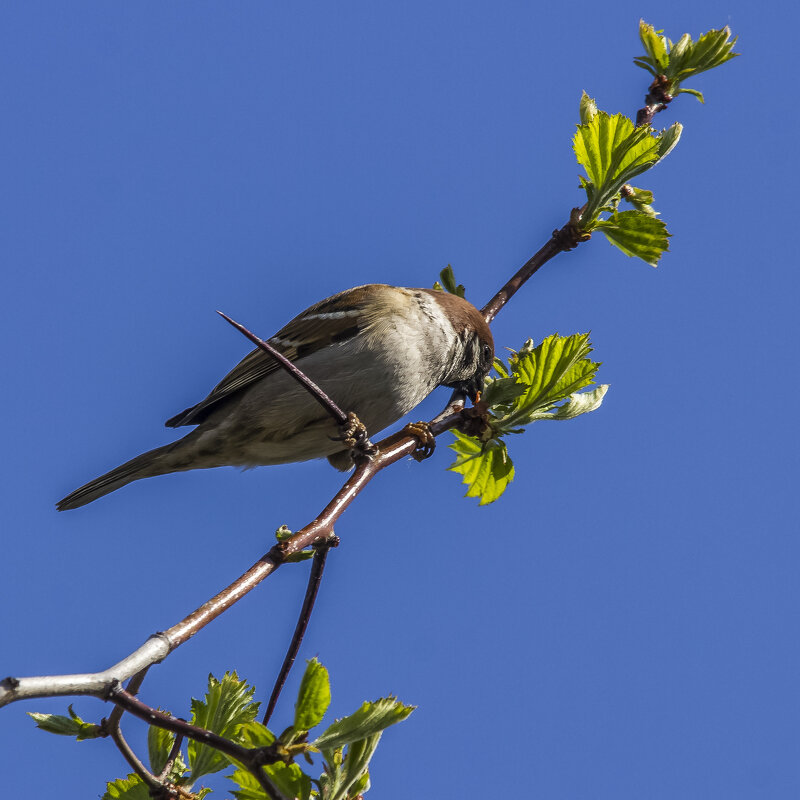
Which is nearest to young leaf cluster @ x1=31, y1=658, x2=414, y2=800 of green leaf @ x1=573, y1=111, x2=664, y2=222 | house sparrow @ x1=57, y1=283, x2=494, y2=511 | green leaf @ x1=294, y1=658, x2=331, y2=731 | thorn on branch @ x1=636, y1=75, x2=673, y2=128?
green leaf @ x1=294, y1=658, x2=331, y2=731

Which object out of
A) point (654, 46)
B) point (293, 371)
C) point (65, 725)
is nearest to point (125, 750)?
point (65, 725)

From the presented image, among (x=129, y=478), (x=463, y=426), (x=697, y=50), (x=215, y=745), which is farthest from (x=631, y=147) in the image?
(x=129, y=478)

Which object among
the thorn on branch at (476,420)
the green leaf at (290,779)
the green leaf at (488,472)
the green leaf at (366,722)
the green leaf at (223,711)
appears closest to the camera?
the green leaf at (366,722)

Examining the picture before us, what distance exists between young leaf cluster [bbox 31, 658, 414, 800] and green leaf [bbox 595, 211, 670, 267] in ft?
7.83

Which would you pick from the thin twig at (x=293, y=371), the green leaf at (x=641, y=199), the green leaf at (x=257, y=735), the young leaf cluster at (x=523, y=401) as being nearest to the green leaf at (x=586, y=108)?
the green leaf at (x=641, y=199)

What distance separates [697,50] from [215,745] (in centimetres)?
359

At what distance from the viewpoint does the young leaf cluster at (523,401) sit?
3.36m

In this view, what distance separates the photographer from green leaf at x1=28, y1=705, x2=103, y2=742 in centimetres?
259

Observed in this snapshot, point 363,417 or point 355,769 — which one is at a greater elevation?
point 363,417

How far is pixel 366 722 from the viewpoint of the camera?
2.15 metres

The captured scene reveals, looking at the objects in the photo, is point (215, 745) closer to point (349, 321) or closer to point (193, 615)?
point (193, 615)

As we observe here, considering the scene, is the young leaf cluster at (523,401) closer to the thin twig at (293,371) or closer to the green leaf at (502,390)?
the green leaf at (502,390)

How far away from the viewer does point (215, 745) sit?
189 cm

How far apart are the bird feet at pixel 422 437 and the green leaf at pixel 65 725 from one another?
166cm
